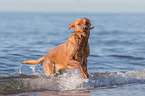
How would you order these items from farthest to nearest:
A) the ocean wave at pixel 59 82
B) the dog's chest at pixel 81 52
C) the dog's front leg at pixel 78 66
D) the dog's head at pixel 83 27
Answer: the ocean wave at pixel 59 82 → the dog's chest at pixel 81 52 → the dog's front leg at pixel 78 66 → the dog's head at pixel 83 27

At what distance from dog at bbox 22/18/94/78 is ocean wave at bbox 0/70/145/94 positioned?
0.36 meters

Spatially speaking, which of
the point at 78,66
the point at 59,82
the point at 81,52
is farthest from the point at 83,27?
the point at 59,82

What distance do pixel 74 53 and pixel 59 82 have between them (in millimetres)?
1312

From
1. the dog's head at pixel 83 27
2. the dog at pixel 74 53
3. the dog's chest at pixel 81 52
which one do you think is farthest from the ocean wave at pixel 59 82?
the dog's head at pixel 83 27

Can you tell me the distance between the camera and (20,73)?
9273 mm

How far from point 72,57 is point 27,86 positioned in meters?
1.62

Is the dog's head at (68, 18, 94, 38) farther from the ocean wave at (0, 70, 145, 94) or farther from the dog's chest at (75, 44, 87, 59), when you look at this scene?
the ocean wave at (0, 70, 145, 94)

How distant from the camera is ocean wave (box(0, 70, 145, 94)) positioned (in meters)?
7.60

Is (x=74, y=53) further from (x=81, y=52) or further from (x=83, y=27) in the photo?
(x=83, y=27)

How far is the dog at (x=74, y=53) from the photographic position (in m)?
7.05

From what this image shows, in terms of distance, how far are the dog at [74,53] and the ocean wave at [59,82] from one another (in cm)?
36

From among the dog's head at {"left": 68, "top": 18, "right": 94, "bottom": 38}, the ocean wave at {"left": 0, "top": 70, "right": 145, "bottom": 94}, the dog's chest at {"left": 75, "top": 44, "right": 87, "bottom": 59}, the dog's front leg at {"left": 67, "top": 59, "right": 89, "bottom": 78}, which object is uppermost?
the dog's head at {"left": 68, "top": 18, "right": 94, "bottom": 38}

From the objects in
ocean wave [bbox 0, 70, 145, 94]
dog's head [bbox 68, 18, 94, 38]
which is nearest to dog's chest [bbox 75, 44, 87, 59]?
dog's head [bbox 68, 18, 94, 38]

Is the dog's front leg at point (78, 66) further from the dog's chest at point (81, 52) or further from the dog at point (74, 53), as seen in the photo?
the dog's chest at point (81, 52)
